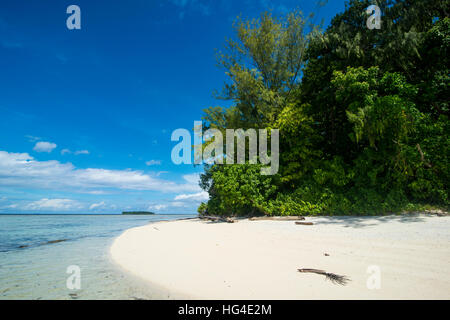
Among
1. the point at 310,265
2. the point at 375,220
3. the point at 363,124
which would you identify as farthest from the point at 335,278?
the point at 363,124

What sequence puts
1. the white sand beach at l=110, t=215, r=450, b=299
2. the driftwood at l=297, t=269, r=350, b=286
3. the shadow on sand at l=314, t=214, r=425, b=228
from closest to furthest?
the white sand beach at l=110, t=215, r=450, b=299 < the driftwood at l=297, t=269, r=350, b=286 < the shadow on sand at l=314, t=214, r=425, b=228

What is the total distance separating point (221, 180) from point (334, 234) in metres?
8.79

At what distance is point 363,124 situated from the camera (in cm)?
1040

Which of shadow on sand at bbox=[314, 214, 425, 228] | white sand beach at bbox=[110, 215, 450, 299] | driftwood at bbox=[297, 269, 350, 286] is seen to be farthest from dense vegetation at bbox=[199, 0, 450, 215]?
driftwood at bbox=[297, 269, 350, 286]

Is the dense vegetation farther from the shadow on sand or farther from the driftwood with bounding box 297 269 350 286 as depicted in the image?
the driftwood with bounding box 297 269 350 286

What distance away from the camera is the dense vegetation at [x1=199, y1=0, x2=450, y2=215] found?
32.8 ft

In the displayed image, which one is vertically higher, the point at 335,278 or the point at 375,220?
the point at 335,278

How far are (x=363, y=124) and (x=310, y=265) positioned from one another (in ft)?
28.6

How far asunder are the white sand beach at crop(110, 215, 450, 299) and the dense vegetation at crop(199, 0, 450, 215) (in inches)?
131

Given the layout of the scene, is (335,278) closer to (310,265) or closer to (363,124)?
(310,265)

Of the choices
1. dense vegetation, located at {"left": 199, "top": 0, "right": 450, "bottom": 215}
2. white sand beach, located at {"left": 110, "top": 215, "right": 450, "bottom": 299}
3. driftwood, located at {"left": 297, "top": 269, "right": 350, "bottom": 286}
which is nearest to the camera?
white sand beach, located at {"left": 110, "top": 215, "right": 450, "bottom": 299}
